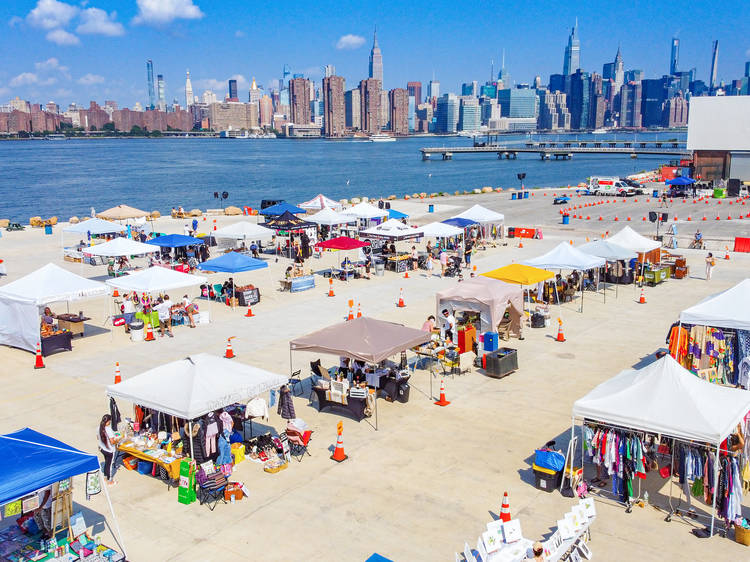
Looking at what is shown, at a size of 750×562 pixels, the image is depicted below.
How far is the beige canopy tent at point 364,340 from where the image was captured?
1486cm

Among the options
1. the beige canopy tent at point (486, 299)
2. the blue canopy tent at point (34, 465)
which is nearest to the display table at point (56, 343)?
the blue canopy tent at point (34, 465)

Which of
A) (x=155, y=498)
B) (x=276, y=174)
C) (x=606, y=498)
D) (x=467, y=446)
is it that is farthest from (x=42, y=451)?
(x=276, y=174)

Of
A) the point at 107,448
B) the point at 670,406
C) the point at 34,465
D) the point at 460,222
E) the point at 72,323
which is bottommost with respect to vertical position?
the point at 72,323

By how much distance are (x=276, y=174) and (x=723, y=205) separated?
106 m

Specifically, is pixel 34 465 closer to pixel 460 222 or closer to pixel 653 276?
pixel 653 276

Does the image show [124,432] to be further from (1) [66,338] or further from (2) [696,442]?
(2) [696,442]

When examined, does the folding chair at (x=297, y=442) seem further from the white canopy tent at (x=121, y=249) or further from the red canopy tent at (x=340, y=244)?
the white canopy tent at (x=121, y=249)

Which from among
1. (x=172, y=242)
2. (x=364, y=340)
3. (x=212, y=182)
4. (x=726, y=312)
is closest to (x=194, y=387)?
(x=364, y=340)

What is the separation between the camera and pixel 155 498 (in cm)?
1173

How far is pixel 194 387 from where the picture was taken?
12.4m

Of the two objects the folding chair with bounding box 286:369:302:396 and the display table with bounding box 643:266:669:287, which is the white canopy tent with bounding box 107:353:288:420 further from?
the display table with bounding box 643:266:669:287

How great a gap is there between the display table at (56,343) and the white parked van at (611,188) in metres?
61.6

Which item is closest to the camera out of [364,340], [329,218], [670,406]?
[670,406]

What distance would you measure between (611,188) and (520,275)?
180 feet
